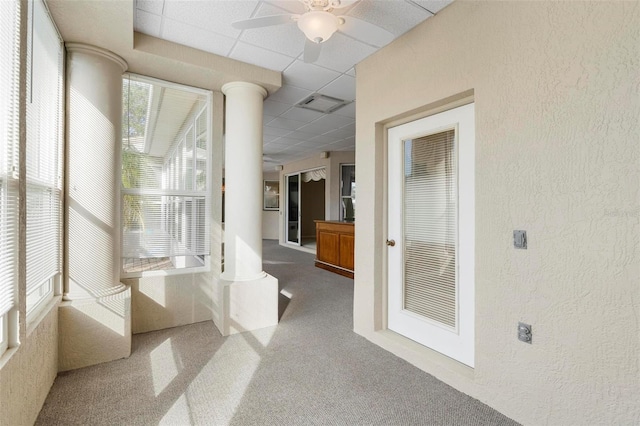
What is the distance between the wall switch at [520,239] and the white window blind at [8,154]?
2568mm

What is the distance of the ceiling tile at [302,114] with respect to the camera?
4.53 metres

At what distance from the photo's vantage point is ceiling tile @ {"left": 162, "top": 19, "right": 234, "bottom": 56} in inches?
97.5

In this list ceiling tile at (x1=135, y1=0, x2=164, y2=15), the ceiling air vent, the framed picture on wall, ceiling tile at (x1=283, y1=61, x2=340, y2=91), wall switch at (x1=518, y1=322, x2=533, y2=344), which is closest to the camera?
wall switch at (x1=518, y1=322, x2=533, y2=344)

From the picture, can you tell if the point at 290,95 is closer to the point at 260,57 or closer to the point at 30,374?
the point at 260,57

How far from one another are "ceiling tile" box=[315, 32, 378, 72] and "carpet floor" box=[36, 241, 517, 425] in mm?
2588

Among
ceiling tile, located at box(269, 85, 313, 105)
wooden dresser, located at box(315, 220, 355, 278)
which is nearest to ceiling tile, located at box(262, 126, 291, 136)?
ceiling tile, located at box(269, 85, 313, 105)

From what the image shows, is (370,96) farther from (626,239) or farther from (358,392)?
(358,392)

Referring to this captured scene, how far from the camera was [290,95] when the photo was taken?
12.8 feet

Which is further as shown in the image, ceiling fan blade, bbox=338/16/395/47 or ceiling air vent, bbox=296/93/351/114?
ceiling air vent, bbox=296/93/351/114

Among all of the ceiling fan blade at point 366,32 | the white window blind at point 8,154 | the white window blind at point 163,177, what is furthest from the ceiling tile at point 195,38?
the white window blind at point 8,154

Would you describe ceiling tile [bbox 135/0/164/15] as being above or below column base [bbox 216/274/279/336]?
above

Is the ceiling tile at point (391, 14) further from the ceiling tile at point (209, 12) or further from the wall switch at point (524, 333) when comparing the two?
the wall switch at point (524, 333)

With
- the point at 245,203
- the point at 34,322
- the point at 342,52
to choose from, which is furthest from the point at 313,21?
the point at 34,322

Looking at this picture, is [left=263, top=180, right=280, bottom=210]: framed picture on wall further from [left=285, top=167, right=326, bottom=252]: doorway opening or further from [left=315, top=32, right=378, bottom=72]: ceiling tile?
[left=315, top=32, right=378, bottom=72]: ceiling tile
